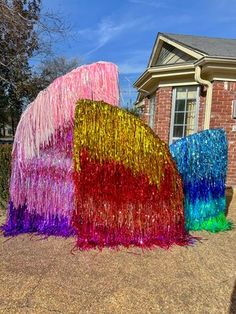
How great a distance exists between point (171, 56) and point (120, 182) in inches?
326

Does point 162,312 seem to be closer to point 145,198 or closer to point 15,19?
point 145,198

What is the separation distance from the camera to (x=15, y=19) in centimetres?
997

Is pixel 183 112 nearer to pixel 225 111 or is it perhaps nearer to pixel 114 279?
pixel 225 111

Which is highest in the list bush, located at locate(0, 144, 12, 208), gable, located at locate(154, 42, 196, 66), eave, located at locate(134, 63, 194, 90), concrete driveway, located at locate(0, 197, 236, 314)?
gable, located at locate(154, 42, 196, 66)

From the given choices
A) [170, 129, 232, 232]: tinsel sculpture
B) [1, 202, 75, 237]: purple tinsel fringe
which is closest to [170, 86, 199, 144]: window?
[170, 129, 232, 232]: tinsel sculpture

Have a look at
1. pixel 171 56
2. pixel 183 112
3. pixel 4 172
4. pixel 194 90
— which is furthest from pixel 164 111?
pixel 4 172

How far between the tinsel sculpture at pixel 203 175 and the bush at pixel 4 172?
9.46ft

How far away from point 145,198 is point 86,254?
98 centimetres

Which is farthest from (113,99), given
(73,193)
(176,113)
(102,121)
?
(176,113)

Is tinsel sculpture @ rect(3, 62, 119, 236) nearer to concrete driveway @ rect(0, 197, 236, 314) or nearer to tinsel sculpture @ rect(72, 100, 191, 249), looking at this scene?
concrete driveway @ rect(0, 197, 236, 314)

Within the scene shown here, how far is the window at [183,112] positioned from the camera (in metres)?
9.66

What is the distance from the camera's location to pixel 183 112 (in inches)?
386

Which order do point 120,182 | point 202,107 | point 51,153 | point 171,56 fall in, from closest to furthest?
point 120,182
point 51,153
point 202,107
point 171,56

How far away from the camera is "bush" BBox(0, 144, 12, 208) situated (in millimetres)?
6020
